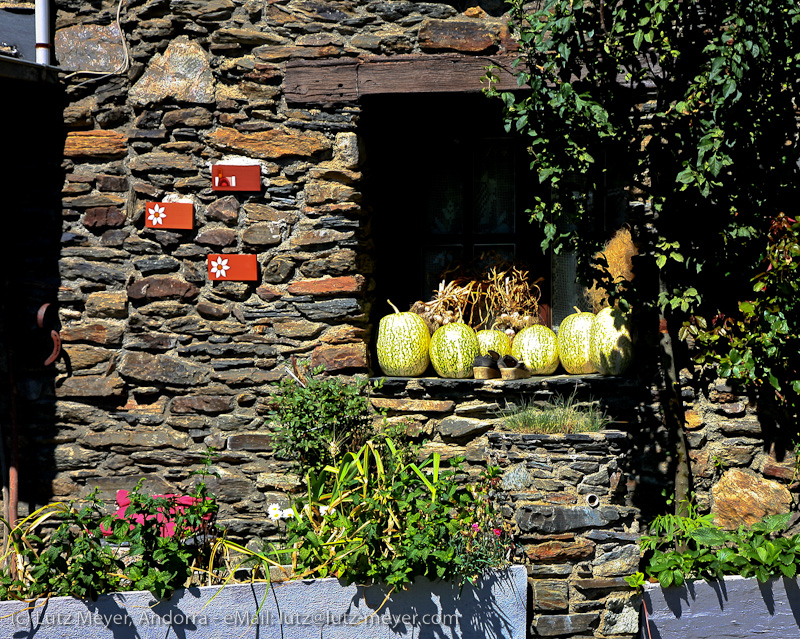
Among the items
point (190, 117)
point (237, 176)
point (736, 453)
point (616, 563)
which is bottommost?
point (616, 563)

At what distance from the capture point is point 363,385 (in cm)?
442

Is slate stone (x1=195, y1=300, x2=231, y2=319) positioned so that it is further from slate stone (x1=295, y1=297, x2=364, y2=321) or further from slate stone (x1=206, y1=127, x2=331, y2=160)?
slate stone (x1=206, y1=127, x2=331, y2=160)

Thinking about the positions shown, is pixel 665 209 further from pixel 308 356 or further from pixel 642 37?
pixel 308 356

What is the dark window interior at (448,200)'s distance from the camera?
5.15 metres

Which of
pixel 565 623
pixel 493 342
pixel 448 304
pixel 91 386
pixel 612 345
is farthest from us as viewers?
pixel 448 304

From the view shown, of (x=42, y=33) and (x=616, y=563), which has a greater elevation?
(x=42, y=33)

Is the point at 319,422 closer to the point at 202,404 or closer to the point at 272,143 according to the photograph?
the point at 202,404

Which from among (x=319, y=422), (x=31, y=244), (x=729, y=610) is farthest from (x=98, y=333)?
(x=729, y=610)

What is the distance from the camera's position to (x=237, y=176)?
443cm

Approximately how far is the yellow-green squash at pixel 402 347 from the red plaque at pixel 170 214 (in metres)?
1.35

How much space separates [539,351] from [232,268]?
194 cm

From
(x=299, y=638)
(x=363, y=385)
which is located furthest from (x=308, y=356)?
(x=299, y=638)

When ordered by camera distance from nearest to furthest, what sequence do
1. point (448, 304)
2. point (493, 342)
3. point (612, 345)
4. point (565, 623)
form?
point (565, 623), point (612, 345), point (493, 342), point (448, 304)

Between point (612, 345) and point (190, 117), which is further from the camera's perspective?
point (190, 117)
